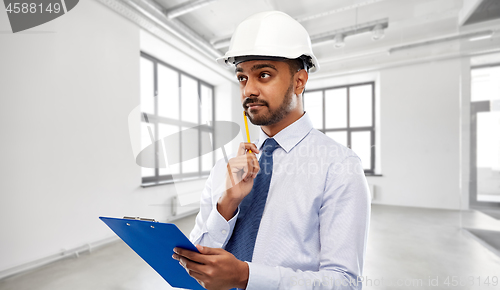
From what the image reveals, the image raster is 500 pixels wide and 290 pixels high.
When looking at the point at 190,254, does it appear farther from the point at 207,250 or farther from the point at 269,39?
the point at 269,39

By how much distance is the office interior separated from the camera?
2.28 meters

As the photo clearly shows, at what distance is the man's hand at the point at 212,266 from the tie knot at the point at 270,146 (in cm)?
37

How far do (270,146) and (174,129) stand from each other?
1.14ft

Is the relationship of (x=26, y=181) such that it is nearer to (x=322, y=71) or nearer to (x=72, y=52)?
(x=72, y=52)

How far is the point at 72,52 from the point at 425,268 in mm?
4513

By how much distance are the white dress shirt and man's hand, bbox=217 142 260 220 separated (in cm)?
3

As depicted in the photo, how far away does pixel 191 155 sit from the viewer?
601 millimetres

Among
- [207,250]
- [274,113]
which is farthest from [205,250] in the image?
[274,113]

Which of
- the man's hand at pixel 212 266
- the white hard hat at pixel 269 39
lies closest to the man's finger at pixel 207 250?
the man's hand at pixel 212 266

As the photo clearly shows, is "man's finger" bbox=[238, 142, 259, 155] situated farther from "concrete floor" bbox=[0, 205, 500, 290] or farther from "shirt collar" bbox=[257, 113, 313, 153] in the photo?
"concrete floor" bbox=[0, 205, 500, 290]

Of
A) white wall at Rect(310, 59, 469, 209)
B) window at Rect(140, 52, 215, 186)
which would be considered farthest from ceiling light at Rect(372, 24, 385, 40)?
window at Rect(140, 52, 215, 186)

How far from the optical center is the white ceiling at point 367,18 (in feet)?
11.4

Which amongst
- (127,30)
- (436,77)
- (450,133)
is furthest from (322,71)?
(127,30)

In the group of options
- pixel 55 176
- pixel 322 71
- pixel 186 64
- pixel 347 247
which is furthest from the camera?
pixel 322 71
